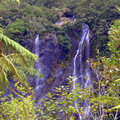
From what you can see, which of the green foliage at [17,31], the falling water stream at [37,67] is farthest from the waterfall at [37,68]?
the green foliage at [17,31]

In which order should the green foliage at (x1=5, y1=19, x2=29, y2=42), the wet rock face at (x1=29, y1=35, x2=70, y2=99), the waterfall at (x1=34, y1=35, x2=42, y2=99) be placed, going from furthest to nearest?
the green foliage at (x1=5, y1=19, x2=29, y2=42)
the wet rock face at (x1=29, y1=35, x2=70, y2=99)
the waterfall at (x1=34, y1=35, x2=42, y2=99)

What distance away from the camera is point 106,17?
13586 millimetres

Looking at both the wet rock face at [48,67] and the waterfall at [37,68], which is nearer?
the waterfall at [37,68]

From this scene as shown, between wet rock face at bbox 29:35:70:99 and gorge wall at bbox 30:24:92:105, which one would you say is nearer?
wet rock face at bbox 29:35:70:99

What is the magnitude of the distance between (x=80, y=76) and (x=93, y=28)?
15.0 feet

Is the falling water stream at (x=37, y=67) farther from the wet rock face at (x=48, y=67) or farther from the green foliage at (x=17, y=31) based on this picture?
the green foliage at (x=17, y=31)

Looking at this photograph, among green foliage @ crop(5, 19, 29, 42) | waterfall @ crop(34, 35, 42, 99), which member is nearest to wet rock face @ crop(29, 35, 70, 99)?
waterfall @ crop(34, 35, 42, 99)

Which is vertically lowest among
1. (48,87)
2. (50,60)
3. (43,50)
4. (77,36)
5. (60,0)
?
(48,87)

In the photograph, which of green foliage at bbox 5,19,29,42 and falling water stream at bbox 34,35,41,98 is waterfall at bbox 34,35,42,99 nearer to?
falling water stream at bbox 34,35,41,98

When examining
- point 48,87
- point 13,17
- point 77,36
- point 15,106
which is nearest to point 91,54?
point 77,36

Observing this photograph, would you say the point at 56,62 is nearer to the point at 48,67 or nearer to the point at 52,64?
the point at 52,64

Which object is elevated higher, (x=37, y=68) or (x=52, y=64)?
(x=52, y=64)

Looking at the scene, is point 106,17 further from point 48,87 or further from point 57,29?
point 48,87

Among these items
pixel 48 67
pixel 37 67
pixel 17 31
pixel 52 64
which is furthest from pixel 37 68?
pixel 17 31
